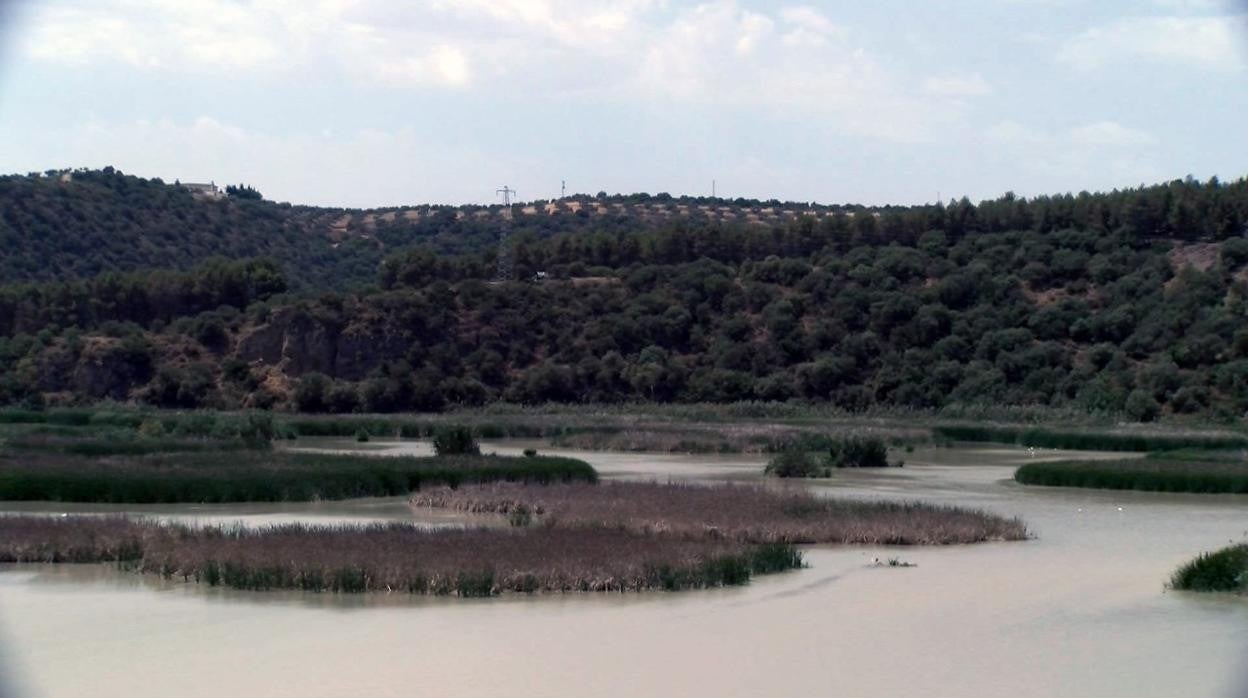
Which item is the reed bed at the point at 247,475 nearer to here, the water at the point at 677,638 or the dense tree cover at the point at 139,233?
the water at the point at 677,638

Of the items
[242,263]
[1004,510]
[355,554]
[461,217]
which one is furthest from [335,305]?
[461,217]

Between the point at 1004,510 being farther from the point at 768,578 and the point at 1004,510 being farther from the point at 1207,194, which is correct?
the point at 1207,194

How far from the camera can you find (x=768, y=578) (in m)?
23.8

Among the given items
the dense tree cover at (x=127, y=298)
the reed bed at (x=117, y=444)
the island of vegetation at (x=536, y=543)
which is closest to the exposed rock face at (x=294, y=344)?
the dense tree cover at (x=127, y=298)

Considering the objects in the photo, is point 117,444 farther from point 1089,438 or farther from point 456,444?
point 1089,438

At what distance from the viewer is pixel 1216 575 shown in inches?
912

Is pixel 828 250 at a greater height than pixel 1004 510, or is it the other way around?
pixel 828 250

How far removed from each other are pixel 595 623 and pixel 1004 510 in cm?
1600

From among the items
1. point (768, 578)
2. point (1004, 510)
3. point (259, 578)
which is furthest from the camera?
point (1004, 510)

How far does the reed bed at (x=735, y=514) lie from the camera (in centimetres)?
2795

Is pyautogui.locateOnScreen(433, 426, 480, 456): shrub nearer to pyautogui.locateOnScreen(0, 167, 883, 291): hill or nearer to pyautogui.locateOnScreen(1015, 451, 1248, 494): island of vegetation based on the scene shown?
pyautogui.locateOnScreen(1015, 451, 1248, 494): island of vegetation

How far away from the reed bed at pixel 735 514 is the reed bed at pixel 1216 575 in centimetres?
525

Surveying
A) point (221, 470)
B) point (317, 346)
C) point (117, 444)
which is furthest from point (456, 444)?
point (317, 346)

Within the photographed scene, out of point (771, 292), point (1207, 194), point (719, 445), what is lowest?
point (719, 445)
